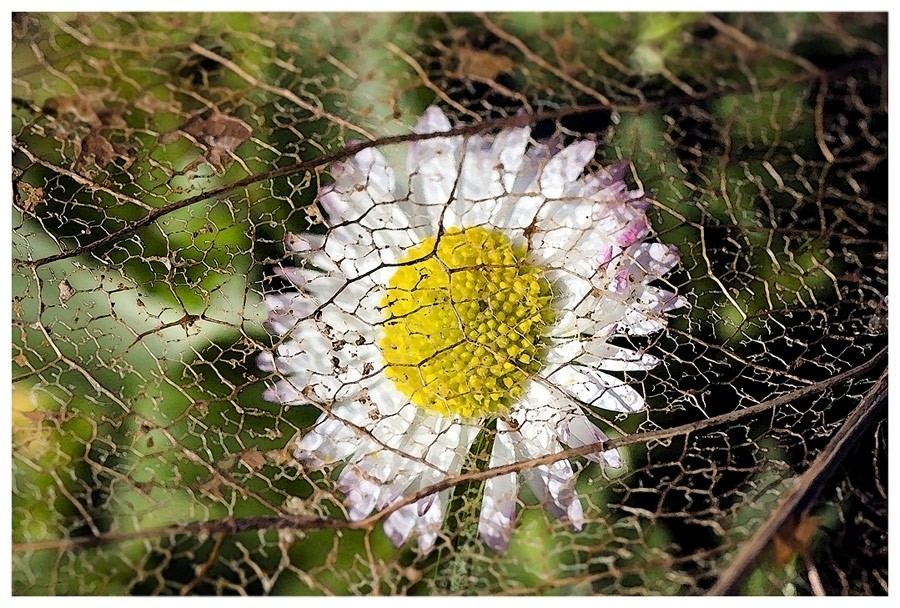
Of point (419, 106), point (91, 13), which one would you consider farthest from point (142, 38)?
point (419, 106)

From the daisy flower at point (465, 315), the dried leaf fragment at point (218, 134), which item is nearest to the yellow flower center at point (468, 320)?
the daisy flower at point (465, 315)

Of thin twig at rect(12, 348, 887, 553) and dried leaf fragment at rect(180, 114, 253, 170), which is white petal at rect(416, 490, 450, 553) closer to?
thin twig at rect(12, 348, 887, 553)

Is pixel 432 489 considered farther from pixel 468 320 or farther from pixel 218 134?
pixel 218 134

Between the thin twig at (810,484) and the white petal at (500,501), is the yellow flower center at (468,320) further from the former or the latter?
the thin twig at (810,484)

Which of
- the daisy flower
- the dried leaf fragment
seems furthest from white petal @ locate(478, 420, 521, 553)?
the dried leaf fragment

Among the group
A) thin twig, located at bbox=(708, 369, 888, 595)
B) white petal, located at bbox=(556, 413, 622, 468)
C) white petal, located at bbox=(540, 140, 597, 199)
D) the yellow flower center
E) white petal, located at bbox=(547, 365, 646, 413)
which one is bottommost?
thin twig, located at bbox=(708, 369, 888, 595)

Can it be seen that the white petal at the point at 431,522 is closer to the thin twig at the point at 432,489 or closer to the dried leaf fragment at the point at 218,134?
the thin twig at the point at 432,489

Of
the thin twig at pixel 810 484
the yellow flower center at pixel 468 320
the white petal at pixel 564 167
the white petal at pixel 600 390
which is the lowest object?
the thin twig at pixel 810 484

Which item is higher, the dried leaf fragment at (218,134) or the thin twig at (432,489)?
the dried leaf fragment at (218,134)

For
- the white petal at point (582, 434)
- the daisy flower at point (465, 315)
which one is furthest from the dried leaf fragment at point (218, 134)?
the white petal at point (582, 434)
